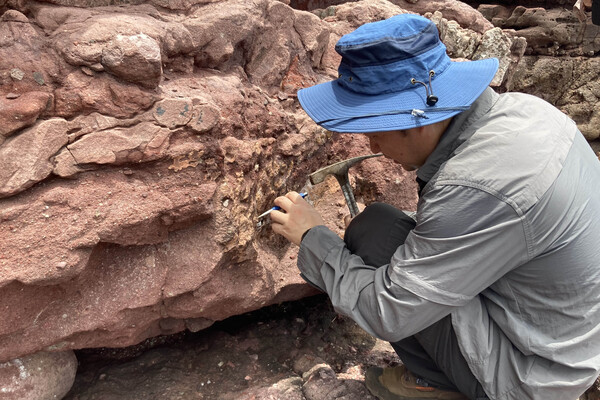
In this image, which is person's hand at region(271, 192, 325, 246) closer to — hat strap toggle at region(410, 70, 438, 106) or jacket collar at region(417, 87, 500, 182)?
jacket collar at region(417, 87, 500, 182)

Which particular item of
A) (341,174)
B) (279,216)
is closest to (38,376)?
(279,216)

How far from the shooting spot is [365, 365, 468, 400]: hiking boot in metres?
1.90

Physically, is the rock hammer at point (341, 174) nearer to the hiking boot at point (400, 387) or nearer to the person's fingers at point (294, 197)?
the person's fingers at point (294, 197)

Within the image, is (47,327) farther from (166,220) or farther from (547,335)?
(547,335)

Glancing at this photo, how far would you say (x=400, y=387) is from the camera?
77.4 inches

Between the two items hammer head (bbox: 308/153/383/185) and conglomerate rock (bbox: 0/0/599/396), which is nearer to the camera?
conglomerate rock (bbox: 0/0/599/396)

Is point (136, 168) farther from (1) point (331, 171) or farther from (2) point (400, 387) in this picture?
(2) point (400, 387)

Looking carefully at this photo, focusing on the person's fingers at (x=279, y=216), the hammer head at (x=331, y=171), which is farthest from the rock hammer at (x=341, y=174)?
the person's fingers at (x=279, y=216)

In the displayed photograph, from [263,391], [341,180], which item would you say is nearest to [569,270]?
[341,180]

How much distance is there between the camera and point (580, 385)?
1497 mm

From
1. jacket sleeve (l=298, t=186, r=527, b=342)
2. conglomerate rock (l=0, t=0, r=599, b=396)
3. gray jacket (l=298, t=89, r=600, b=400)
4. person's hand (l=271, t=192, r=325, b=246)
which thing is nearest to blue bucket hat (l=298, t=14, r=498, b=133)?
gray jacket (l=298, t=89, r=600, b=400)

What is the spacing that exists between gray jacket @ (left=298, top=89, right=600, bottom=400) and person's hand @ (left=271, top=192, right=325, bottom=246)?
0.18m

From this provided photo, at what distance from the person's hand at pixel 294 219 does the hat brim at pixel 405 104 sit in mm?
397

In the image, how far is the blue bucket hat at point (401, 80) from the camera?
133 centimetres
